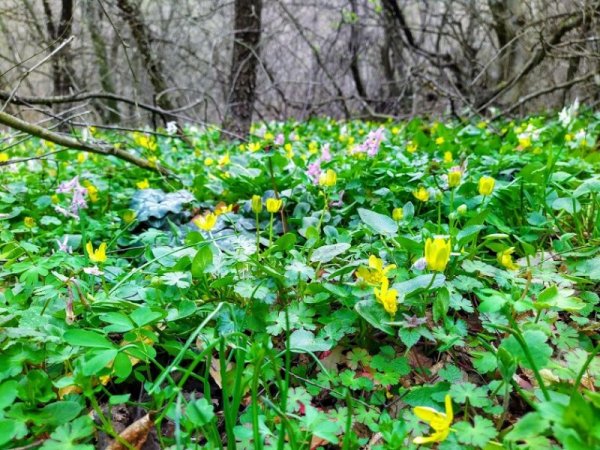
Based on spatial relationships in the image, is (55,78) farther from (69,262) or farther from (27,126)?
(69,262)

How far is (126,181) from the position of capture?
3.32 meters

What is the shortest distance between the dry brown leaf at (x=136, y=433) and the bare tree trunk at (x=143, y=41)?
5.36 metres

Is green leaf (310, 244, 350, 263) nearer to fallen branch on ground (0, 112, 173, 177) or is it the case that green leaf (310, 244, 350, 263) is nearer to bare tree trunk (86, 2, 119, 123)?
fallen branch on ground (0, 112, 173, 177)

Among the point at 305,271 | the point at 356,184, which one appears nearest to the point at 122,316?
the point at 305,271

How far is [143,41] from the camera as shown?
6453mm

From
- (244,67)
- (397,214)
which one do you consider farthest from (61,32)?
(397,214)

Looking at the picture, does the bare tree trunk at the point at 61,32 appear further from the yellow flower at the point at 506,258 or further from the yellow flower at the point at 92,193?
the yellow flower at the point at 506,258

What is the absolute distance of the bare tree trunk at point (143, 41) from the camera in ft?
19.7

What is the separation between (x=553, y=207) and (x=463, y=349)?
75 centimetres

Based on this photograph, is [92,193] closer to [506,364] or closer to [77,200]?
[77,200]

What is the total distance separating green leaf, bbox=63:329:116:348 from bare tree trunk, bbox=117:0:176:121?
530 centimetres

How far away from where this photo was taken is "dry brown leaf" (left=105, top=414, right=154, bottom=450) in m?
1.05

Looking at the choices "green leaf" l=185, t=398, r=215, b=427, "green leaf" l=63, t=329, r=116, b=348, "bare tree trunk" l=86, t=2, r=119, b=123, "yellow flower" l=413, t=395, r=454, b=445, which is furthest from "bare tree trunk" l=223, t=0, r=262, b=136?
"yellow flower" l=413, t=395, r=454, b=445

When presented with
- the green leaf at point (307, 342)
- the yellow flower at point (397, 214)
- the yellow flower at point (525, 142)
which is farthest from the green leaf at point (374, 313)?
the yellow flower at point (525, 142)
